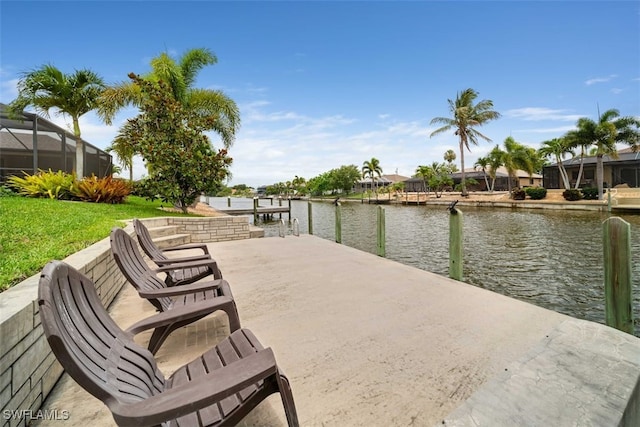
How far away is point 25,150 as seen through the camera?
10.7 meters

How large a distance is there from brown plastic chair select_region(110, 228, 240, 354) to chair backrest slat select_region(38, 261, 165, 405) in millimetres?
280

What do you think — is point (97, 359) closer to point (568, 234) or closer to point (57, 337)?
point (57, 337)

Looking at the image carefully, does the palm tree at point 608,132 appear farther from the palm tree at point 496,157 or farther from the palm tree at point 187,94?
the palm tree at point 187,94

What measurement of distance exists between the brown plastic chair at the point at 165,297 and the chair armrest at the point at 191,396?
0.86m

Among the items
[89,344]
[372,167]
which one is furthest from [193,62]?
[372,167]

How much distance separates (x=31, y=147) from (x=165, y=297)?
40.7 feet

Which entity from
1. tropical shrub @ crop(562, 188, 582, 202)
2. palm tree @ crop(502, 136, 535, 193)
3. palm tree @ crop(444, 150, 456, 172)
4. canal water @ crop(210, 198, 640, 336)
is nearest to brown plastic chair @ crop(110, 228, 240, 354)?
canal water @ crop(210, 198, 640, 336)

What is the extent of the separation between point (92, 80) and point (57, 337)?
47.4 ft

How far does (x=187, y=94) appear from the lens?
1570 cm

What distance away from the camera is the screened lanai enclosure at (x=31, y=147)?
9820mm

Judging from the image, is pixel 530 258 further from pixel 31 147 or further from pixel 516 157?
pixel 516 157

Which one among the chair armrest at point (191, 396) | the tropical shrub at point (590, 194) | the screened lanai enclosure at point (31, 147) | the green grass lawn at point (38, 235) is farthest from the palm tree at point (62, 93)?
the tropical shrub at point (590, 194)

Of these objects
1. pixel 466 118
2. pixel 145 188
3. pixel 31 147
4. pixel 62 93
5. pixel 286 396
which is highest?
pixel 466 118

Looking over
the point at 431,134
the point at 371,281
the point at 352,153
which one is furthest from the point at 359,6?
the point at 352,153
